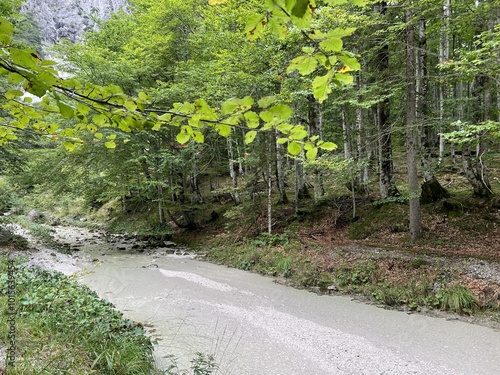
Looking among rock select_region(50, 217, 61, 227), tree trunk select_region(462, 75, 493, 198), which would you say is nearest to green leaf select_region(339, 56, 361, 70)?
tree trunk select_region(462, 75, 493, 198)

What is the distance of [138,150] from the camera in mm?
12109

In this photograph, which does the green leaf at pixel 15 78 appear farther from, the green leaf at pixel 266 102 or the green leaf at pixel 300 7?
the green leaf at pixel 300 7

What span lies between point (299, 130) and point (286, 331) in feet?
15.0

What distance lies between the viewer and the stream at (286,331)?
393 cm

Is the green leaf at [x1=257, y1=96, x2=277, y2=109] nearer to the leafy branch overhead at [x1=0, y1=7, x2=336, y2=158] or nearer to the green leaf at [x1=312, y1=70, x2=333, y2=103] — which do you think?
the leafy branch overhead at [x1=0, y1=7, x2=336, y2=158]

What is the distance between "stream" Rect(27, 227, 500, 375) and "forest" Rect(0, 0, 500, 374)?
2.75ft

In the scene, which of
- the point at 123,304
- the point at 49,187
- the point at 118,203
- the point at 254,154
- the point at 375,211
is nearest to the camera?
the point at 123,304

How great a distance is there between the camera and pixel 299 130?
1.25 m

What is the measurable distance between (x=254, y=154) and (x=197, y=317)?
6.27 m

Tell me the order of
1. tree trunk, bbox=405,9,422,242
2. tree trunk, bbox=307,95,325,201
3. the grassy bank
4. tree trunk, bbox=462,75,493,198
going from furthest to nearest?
tree trunk, bbox=307,95,325,201 → tree trunk, bbox=462,75,493,198 → tree trunk, bbox=405,9,422,242 → the grassy bank

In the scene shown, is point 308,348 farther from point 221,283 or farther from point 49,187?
point 49,187

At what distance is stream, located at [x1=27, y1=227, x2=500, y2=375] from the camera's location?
3934mm

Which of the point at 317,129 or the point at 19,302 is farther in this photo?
the point at 317,129

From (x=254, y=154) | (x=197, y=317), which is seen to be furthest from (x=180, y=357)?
(x=254, y=154)
